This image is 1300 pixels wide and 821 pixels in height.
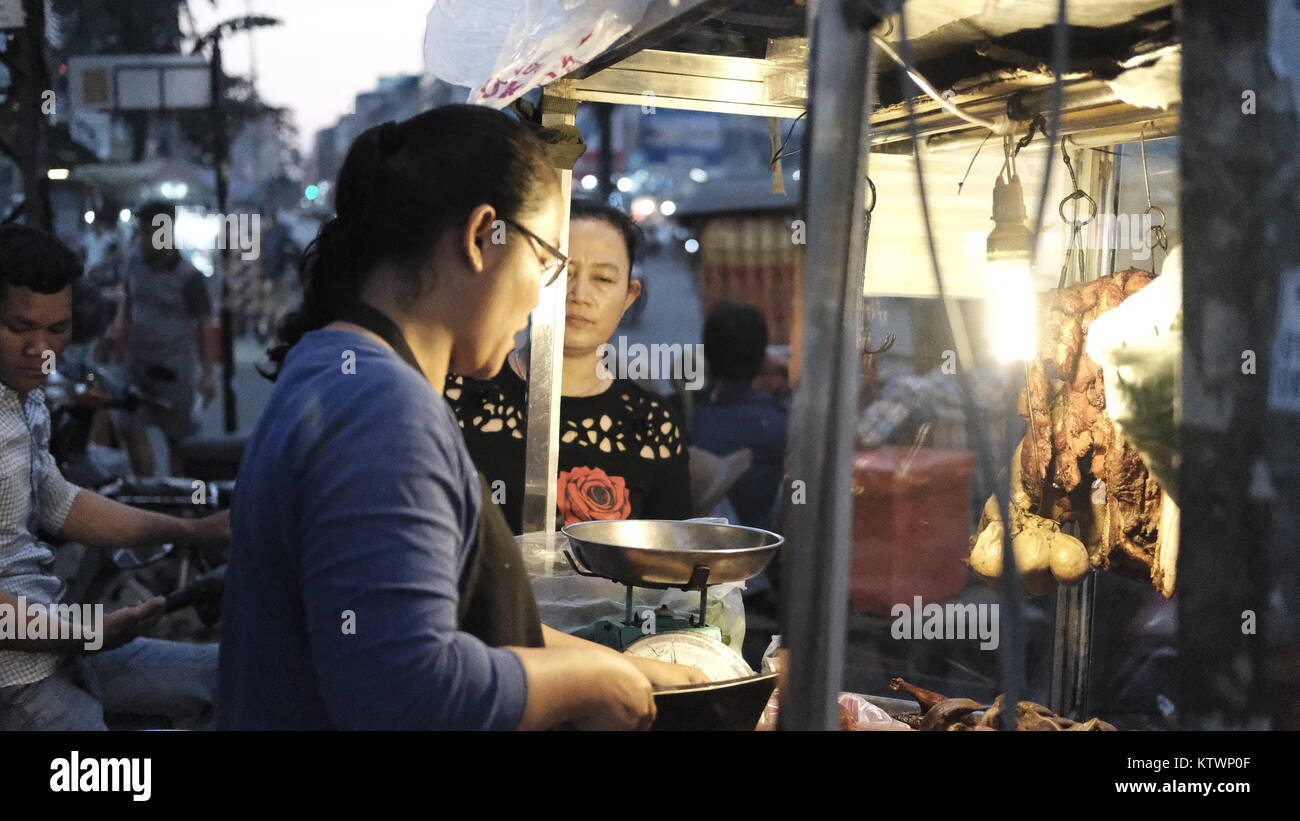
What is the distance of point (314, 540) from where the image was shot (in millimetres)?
1388

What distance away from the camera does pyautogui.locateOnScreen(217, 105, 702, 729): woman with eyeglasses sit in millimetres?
1369

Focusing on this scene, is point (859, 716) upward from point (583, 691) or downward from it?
downward

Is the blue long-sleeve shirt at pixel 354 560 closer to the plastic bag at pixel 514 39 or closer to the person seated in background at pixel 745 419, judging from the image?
the plastic bag at pixel 514 39

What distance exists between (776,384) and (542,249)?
613cm

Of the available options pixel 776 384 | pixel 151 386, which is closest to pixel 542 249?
pixel 776 384

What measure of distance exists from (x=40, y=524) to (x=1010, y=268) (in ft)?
9.07

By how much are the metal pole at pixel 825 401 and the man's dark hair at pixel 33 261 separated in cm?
218

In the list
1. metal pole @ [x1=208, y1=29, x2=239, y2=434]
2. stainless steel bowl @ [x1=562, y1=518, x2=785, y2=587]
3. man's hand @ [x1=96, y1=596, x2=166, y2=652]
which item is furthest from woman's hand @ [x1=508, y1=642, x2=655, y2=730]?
metal pole @ [x1=208, y1=29, x2=239, y2=434]

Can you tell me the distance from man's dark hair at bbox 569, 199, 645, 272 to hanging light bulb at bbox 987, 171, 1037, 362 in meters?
1.23

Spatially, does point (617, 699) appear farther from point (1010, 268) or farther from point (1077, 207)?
point (1077, 207)

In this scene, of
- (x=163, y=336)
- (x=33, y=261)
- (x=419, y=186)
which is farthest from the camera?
(x=163, y=336)

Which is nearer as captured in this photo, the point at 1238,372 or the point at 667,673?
the point at 1238,372

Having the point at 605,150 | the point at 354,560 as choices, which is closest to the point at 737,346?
the point at 354,560

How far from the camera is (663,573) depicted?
218cm
